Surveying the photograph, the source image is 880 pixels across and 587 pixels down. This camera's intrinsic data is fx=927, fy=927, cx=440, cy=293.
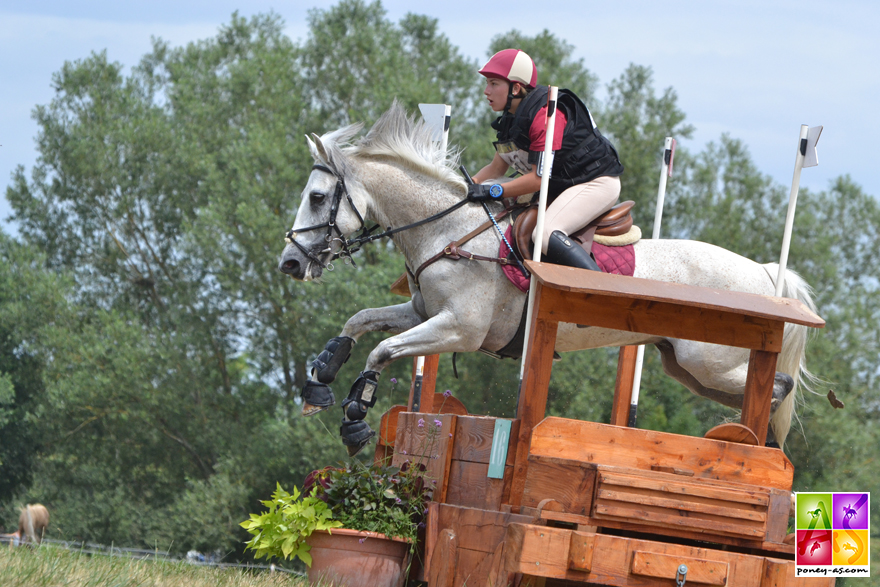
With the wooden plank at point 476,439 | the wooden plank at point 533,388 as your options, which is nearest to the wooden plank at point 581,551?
the wooden plank at point 533,388

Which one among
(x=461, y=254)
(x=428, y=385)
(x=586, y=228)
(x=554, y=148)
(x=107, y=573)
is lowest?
(x=107, y=573)

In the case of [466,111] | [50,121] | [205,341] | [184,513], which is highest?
[466,111]

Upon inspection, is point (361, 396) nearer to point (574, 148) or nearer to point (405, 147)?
point (405, 147)

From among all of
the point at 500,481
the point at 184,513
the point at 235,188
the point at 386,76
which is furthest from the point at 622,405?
the point at 386,76

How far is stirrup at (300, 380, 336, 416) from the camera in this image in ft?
14.9

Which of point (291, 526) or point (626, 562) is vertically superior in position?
point (626, 562)

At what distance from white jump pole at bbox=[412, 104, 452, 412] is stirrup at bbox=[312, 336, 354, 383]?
824mm

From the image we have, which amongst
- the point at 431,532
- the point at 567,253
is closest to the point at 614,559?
the point at 431,532

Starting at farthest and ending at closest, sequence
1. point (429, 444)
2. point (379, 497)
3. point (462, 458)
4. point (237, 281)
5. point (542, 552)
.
→ point (237, 281) < point (429, 444) < point (379, 497) < point (462, 458) < point (542, 552)

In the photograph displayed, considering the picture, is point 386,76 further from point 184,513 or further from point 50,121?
point 184,513

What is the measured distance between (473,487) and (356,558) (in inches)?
23.8

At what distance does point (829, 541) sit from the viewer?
3.02m

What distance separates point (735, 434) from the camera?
3453 millimetres

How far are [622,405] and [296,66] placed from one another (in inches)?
723
